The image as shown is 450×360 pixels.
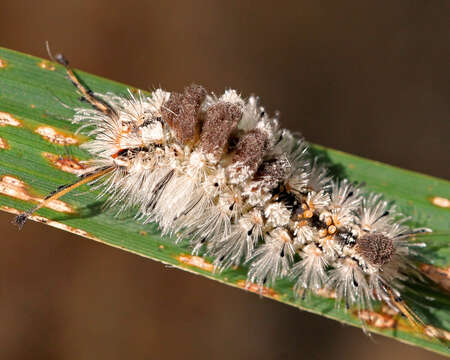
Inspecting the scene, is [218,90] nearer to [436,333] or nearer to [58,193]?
[58,193]

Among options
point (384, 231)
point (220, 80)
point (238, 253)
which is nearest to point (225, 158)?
point (238, 253)

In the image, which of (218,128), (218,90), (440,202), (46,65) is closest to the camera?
(218,128)

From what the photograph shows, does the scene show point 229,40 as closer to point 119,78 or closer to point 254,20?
point 254,20

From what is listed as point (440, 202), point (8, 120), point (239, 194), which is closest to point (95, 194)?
point (8, 120)

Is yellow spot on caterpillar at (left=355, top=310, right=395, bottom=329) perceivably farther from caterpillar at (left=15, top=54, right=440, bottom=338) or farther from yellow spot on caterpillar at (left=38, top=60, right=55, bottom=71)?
yellow spot on caterpillar at (left=38, top=60, right=55, bottom=71)

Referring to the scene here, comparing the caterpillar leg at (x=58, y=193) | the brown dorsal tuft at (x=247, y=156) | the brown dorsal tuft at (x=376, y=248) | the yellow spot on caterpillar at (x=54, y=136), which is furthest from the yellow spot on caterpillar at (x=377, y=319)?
the yellow spot on caterpillar at (x=54, y=136)

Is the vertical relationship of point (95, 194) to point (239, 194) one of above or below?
below
